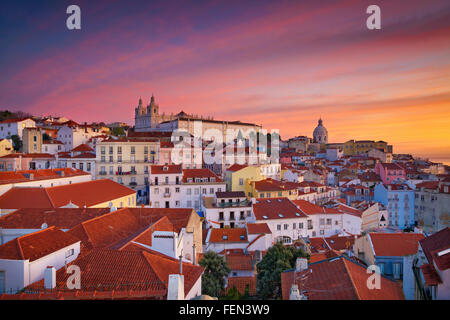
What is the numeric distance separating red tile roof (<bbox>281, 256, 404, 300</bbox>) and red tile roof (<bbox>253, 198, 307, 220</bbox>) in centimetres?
1286

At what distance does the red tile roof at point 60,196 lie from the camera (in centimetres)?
1493

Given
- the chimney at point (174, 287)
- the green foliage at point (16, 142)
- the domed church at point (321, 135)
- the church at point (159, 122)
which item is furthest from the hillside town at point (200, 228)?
the domed church at point (321, 135)

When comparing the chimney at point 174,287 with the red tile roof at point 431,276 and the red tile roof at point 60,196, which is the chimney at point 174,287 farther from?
the red tile roof at point 60,196

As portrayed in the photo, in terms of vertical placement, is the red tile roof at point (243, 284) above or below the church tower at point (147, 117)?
below

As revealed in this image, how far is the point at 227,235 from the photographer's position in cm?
1717

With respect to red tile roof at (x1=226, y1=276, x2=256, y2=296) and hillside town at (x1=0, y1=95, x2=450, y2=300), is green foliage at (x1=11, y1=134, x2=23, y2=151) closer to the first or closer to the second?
hillside town at (x1=0, y1=95, x2=450, y2=300)

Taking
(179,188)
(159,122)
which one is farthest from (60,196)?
(159,122)

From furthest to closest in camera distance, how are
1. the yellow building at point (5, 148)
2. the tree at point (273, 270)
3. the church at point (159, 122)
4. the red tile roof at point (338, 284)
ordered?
the church at point (159, 122), the yellow building at point (5, 148), the tree at point (273, 270), the red tile roof at point (338, 284)

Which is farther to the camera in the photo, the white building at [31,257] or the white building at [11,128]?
the white building at [11,128]

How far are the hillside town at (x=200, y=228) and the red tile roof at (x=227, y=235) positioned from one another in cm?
9

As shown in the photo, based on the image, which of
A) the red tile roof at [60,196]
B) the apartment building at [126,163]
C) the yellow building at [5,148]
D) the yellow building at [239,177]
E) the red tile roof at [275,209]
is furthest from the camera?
the yellow building at [5,148]
